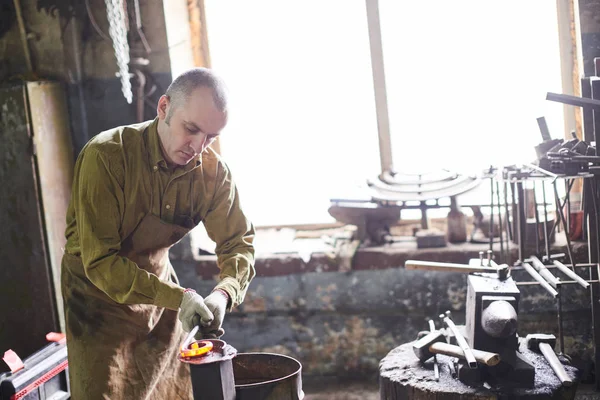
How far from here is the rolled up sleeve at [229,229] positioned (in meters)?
3.26

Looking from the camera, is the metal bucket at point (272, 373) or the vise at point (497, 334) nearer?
the metal bucket at point (272, 373)

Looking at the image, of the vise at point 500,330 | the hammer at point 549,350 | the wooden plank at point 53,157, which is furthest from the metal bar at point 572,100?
the wooden plank at point 53,157

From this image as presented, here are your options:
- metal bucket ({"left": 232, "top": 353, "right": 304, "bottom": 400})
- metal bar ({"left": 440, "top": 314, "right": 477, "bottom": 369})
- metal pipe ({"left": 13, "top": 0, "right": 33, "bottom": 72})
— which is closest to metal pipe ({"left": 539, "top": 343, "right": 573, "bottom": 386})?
metal bar ({"left": 440, "top": 314, "right": 477, "bottom": 369})

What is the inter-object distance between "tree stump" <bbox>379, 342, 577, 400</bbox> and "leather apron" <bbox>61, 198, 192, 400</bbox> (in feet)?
3.53

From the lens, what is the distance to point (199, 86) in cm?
290

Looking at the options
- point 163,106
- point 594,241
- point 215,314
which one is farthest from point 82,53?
point 594,241

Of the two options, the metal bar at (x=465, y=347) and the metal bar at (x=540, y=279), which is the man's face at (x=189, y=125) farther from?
the metal bar at (x=540, y=279)

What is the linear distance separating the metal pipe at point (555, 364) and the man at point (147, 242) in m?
1.42

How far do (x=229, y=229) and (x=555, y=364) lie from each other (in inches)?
62.4

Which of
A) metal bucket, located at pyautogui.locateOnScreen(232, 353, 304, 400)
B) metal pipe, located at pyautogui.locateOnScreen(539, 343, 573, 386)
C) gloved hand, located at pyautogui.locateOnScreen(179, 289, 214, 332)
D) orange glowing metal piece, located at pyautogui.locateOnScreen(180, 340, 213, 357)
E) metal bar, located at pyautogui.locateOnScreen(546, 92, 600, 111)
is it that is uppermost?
metal bar, located at pyautogui.locateOnScreen(546, 92, 600, 111)

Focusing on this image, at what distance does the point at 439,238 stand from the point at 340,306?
79cm

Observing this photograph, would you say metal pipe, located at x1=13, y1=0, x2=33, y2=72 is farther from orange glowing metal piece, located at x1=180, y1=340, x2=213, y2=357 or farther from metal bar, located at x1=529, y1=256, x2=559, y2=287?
metal bar, located at x1=529, y1=256, x2=559, y2=287

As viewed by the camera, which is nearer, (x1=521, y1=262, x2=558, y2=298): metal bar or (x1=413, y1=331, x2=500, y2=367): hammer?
(x1=521, y1=262, x2=558, y2=298): metal bar

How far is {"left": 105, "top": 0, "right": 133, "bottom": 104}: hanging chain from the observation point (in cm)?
466
